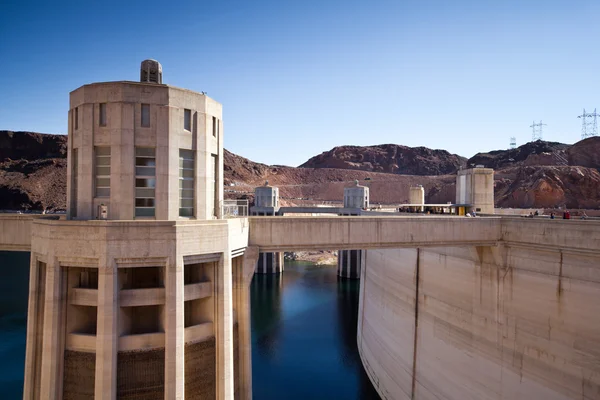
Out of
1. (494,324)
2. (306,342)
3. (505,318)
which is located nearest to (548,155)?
(306,342)

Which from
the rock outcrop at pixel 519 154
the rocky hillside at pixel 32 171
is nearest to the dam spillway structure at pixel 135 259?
the rocky hillside at pixel 32 171

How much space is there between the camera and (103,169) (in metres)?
12.4

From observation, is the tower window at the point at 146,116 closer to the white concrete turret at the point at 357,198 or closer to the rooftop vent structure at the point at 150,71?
the rooftop vent structure at the point at 150,71

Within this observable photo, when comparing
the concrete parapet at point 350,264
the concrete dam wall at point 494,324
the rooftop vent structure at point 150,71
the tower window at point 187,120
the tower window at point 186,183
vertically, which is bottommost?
the concrete parapet at point 350,264

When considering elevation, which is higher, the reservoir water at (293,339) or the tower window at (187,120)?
the tower window at (187,120)

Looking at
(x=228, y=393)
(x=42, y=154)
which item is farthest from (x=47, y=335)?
(x=42, y=154)

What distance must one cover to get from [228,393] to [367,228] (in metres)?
7.86

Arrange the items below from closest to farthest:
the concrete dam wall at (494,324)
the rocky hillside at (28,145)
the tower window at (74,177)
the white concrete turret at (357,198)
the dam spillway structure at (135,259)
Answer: the dam spillway structure at (135,259), the tower window at (74,177), the concrete dam wall at (494,324), the white concrete turret at (357,198), the rocky hillside at (28,145)

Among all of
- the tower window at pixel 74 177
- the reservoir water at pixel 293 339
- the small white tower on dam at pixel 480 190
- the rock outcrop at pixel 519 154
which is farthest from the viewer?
the rock outcrop at pixel 519 154

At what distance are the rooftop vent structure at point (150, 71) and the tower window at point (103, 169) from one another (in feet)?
8.35

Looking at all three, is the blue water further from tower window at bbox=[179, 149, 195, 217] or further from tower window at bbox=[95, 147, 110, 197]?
tower window at bbox=[95, 147, 110, 197]

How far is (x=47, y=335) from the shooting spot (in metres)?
11.6

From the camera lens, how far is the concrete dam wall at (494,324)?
623 inches

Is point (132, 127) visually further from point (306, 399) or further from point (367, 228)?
point (306, 399)
